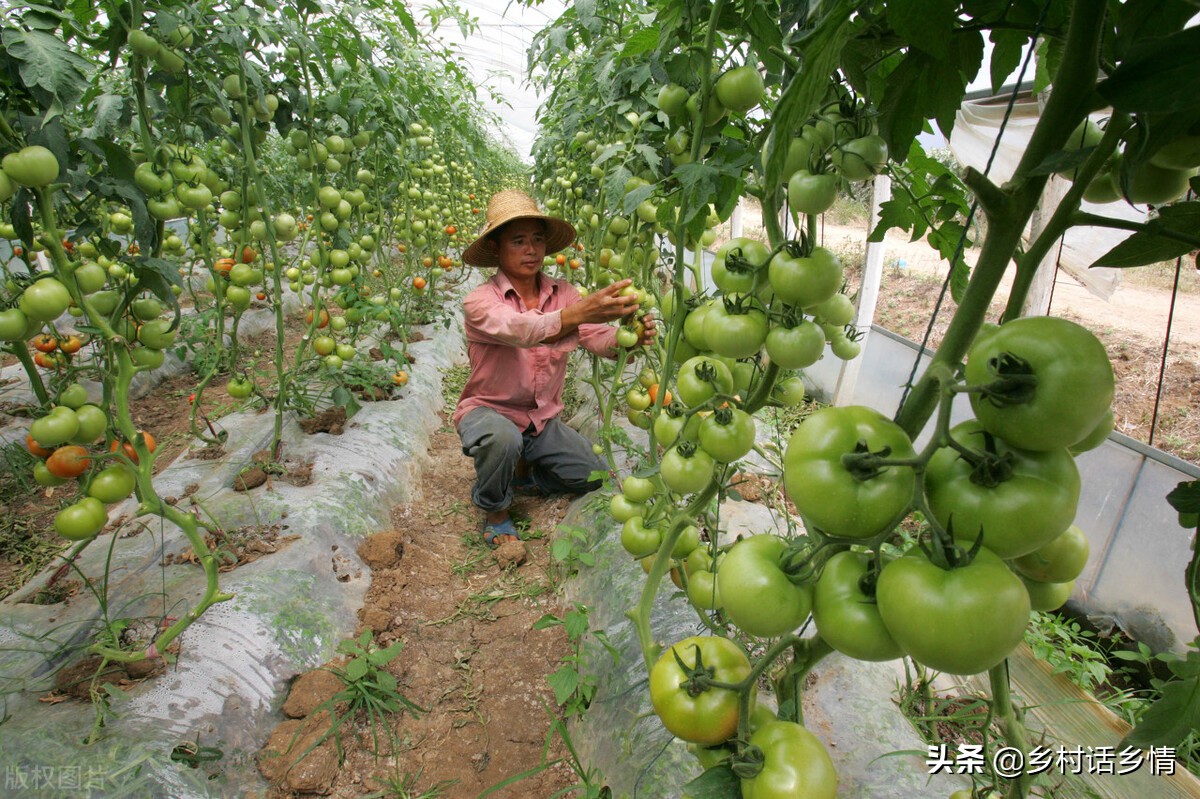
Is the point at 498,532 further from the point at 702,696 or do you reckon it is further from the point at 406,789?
the point at 702,696

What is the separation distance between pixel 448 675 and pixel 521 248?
5.87 ft

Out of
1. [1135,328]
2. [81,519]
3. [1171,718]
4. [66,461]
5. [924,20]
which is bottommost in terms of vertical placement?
[1135,328]

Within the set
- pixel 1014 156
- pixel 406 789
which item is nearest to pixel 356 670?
pixel 406 789

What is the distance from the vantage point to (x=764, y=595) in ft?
1.93

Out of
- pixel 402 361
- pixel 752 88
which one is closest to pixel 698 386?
pixel 752 88

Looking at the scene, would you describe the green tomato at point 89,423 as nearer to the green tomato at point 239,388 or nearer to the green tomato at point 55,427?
the green tomato at point 55,427

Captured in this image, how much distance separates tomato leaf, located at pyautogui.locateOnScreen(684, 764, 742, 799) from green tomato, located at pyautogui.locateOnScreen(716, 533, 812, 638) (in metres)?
0.18

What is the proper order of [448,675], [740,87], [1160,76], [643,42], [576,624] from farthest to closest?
[448,675], [576,624], [643,42], [740,87], [1160,76]

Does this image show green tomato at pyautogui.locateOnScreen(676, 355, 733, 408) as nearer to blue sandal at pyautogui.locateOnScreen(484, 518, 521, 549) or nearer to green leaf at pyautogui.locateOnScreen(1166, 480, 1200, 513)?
green leaf at pyautogui.locateOnScreen(1166, 480, 1200, 513)

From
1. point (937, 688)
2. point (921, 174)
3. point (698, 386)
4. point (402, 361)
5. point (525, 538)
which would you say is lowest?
point (525, 538)

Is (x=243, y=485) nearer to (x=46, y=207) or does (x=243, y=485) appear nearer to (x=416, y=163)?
(x=46, y=207)

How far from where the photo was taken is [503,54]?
10195mm

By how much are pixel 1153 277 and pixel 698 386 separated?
10.1m

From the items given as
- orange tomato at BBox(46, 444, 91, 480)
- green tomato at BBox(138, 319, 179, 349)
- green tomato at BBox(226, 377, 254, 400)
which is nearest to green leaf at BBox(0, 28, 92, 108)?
green tomato at BBox(138, 319, 179, 349)
